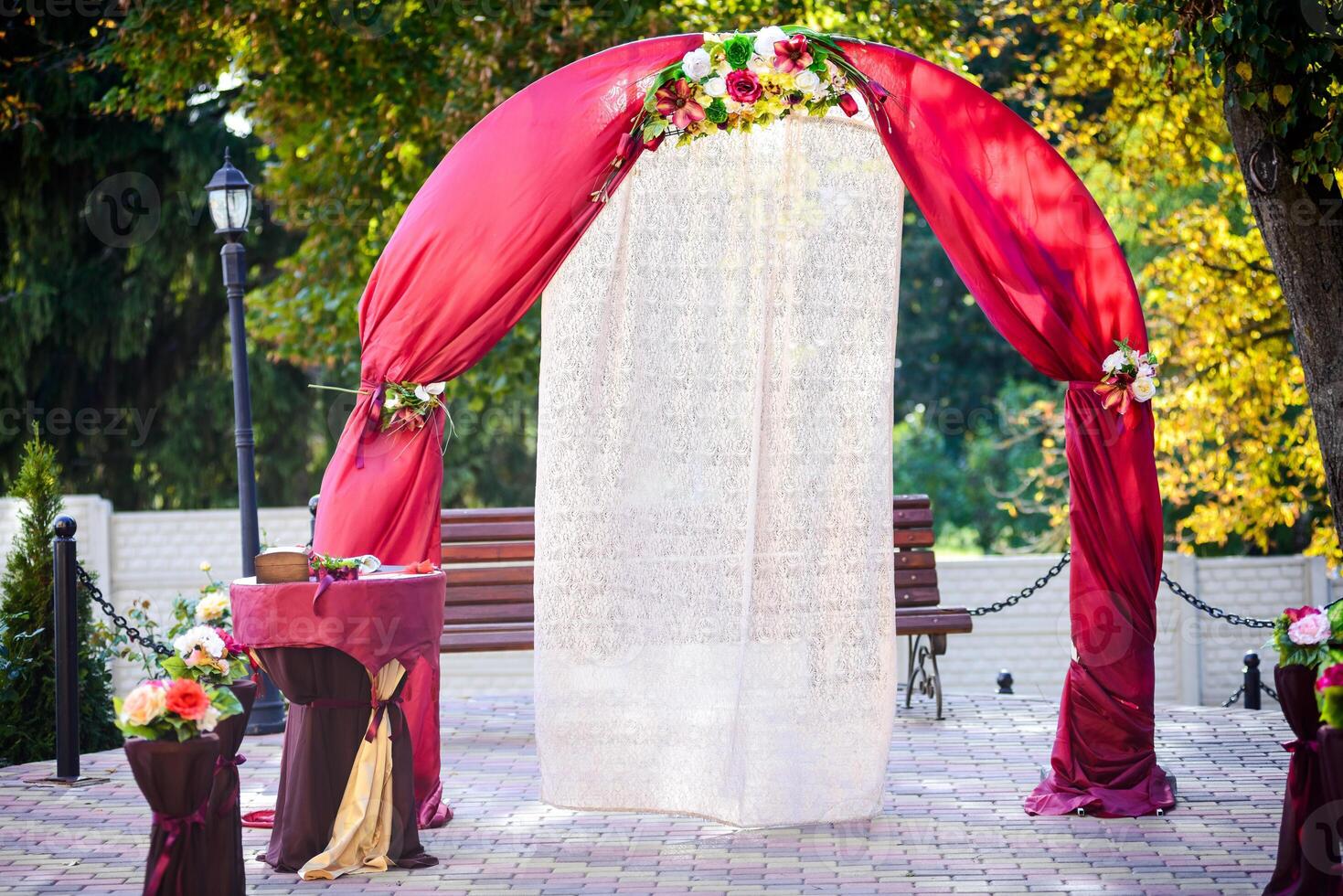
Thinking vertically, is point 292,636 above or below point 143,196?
below

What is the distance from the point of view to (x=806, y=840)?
5059 mm

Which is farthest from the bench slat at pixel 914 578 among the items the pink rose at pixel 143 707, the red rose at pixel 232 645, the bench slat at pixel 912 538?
the pink rose at pixel 143 707

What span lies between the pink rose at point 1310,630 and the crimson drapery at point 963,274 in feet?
3.86

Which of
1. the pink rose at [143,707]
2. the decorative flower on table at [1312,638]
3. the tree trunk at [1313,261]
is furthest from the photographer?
the tree trunk at [1313,261]

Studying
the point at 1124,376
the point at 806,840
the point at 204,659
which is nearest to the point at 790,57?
the point at 1124,376

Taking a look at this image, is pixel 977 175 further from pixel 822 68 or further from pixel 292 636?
pixel 292 636

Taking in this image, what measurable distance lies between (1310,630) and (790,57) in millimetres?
2662

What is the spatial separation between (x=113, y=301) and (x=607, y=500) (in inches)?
388

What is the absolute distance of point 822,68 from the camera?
17.4 feet

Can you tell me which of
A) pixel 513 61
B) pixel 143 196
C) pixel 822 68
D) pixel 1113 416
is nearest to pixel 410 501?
pixel 822 68

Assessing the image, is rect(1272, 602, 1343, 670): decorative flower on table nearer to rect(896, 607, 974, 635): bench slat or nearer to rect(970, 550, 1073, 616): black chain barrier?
rect(970, 550, 1073, 616): black chain barrier

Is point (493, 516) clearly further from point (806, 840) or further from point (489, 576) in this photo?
point (806, 840)

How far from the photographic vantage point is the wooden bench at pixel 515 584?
7.09m

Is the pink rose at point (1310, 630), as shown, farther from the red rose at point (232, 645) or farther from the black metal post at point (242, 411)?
the black metal post at point (242, 411)
